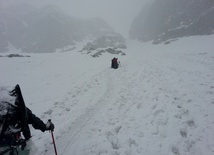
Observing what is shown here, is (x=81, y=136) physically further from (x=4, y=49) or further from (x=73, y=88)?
(x=4, y=49)

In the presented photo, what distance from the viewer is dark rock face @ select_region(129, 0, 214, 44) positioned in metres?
82.1

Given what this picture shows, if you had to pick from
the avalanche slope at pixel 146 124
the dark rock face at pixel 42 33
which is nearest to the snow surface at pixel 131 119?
the avalanche slope at pixel 146 124

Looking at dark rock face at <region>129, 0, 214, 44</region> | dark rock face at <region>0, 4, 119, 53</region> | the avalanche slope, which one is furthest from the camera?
dark rock face at <region>0, 4, 119, 53</region>

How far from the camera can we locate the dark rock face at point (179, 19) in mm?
82062

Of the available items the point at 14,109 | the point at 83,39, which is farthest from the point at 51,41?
the point at 14,109

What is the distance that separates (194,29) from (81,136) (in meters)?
92.0

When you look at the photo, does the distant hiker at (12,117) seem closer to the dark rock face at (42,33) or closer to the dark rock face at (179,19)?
the dark rock face at (179,19)

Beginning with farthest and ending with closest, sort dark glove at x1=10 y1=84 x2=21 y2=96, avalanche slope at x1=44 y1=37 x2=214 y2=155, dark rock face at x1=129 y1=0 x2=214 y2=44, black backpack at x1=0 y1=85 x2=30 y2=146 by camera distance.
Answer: dark rock face at x1=129 y1=0 x2=214 y2=44, avalanche slope at x1=44 y1=37 x2=214 y2=155, dark glove at x1=10 y1=84 x2=21 y2=96, black backpack at x1=0 y1=85 x2=30 y2=146

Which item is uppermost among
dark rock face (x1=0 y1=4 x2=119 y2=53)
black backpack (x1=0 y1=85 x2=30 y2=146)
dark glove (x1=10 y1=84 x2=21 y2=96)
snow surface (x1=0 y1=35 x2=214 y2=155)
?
dark rock face (x1=0 y1=4 x2=119 y2=53)

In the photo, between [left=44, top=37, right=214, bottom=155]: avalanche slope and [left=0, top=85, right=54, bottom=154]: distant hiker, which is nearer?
[left=0, top=85, right=54, bottom=154]: distant hiker

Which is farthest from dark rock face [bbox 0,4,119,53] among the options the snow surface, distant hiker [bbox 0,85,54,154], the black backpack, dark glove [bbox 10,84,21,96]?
the black backpack

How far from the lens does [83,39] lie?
178500 mm

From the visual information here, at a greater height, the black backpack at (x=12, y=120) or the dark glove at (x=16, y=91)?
the dark glove at (x=16, y=91)

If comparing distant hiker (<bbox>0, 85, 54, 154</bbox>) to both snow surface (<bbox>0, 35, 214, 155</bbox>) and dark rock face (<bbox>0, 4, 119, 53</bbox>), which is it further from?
dark rock face (<bbox>0, 4, 119, 53</bbox>)
